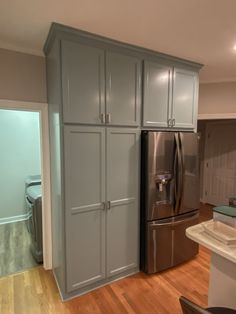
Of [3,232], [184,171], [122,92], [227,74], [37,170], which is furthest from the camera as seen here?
[37,170]

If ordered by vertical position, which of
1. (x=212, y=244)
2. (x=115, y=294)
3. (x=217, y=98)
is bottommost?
(x=115, y=294)

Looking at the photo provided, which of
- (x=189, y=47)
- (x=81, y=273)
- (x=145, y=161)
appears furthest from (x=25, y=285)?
(x=189, y=47)

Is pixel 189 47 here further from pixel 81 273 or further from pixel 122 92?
pixel 81 273


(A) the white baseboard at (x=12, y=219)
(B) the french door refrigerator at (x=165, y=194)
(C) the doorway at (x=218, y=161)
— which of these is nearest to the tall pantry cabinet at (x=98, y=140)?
(B) the french door refrigerator at (x=165, y=194)

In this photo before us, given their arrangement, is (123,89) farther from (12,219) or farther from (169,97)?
(12,219)

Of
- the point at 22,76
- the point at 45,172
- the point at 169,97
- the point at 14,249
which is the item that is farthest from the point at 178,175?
the point at 14,249

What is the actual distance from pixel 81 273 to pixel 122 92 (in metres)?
1.90

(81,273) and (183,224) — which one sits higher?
(183,224)

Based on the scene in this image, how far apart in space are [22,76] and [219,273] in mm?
2534

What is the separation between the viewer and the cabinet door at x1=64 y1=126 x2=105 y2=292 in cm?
192

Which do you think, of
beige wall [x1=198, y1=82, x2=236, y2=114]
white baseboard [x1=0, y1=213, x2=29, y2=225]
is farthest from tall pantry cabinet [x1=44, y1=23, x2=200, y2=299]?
white baseboard [x1=0, y1=213, x2=29, y2=225]

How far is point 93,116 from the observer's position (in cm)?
198

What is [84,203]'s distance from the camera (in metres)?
2.01

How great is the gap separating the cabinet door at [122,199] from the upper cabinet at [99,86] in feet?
0.68
